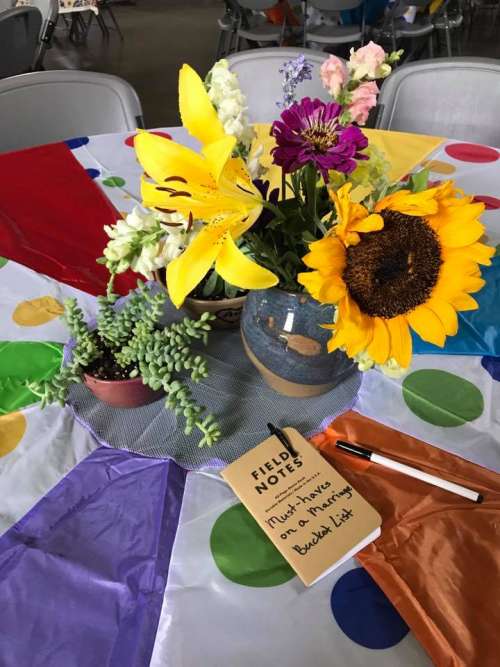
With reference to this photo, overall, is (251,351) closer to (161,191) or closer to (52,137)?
(161,191)

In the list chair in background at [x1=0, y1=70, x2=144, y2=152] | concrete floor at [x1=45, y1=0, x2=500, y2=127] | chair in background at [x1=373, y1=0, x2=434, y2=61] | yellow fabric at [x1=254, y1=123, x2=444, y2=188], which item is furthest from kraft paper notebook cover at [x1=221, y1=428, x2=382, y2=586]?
chair in background at [x1=373, y1=0, x2=434, y2=61]

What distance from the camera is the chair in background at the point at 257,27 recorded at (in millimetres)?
3406

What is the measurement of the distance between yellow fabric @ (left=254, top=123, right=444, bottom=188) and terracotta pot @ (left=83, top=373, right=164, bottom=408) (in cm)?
63

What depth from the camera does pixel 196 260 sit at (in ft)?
1.41

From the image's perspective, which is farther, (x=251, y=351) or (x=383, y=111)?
(x=383, y=111)

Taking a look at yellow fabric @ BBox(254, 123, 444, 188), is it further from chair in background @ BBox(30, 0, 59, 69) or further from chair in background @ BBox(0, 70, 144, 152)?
chair in background @ BBox(30, 0, 59, 69)

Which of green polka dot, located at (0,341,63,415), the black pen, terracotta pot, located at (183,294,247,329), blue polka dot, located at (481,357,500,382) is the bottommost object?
the black pen

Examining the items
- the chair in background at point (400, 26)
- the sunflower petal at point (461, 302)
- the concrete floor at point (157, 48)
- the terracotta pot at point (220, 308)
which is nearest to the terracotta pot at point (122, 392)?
the terracotta pot at point (220, 308)

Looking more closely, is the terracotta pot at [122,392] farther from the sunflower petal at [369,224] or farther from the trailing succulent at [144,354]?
the sunflower petal at [369,224]

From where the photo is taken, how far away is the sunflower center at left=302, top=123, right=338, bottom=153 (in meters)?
0.44

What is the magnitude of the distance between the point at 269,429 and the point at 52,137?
3.82 feet

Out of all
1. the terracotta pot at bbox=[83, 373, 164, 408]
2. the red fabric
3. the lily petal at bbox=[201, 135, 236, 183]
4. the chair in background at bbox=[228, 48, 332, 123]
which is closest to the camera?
the lily petal at bbox=[201, 135, 236, 183]

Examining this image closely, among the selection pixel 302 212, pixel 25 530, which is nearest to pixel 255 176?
pixel 302 212

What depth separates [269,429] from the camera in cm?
62
